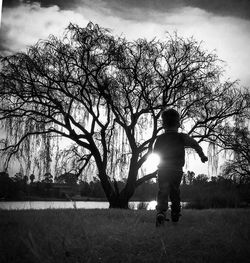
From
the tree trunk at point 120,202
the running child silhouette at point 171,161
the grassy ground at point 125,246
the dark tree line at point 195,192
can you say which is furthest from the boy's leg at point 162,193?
the tree trunk at point 120,202

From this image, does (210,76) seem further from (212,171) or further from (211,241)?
(211,241)

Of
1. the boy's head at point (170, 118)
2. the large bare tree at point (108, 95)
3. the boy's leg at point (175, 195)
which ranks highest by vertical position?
the large bare tree at point (108, 95)

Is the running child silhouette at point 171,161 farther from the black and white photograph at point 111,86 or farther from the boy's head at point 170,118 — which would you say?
the black and white photograph at point 111,86

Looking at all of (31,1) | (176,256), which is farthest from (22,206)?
(176,256)

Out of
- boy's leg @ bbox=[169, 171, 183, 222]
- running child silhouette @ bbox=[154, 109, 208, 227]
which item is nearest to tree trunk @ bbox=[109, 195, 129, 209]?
running child silhouette @ bbox=[154, 109, 208, 227]

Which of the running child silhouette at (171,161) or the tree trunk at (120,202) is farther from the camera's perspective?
the tree trunk at (120,202)

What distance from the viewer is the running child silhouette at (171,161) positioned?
389cm

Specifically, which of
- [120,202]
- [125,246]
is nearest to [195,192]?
[120,202]

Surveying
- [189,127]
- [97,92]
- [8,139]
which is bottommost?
[8,139]

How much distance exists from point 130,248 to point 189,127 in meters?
9.94

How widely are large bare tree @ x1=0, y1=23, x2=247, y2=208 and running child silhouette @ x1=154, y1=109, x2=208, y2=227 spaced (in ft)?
17.9

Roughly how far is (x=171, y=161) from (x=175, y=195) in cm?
46

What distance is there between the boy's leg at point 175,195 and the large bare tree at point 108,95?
223 inches

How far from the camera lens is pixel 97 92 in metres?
10.5
